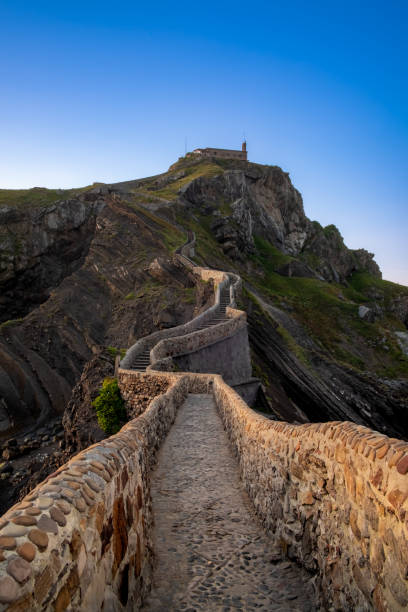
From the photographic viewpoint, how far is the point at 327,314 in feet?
151

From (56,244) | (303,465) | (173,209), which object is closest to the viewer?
(303,465)

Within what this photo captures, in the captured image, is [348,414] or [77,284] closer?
[348,414]

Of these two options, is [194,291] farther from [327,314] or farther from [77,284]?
[327,314]

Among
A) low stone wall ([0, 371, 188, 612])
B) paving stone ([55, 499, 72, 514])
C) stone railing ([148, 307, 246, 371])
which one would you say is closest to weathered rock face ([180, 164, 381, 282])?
stone railing ([148, 307, 246, 371])

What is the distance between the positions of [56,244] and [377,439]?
51634 mm

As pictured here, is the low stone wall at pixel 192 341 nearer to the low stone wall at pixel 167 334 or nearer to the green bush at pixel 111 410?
the low stone wall at pixel 167 334

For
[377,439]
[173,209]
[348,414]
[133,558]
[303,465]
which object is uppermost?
[173,209]

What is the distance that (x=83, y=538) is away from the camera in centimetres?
257

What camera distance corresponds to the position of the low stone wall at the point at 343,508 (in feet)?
8.43

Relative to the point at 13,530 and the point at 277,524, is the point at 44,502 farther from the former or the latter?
the point at 277,524

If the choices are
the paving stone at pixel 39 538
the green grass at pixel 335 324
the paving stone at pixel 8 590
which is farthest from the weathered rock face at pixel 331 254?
the paving stone at pixel 8 590

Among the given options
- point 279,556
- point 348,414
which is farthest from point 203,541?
point 348,414

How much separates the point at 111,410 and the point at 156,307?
17180 mm

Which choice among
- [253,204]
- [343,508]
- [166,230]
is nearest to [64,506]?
[343,508]
